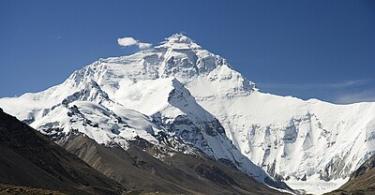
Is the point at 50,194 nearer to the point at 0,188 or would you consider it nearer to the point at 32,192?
the point at 32,192

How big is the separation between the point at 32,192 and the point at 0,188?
515 inches

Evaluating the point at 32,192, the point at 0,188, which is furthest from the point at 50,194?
the point at 0,188

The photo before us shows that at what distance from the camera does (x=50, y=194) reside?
178 meters

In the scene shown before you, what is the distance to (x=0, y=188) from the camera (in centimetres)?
19038

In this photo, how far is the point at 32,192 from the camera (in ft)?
595

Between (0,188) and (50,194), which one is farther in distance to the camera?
(0,188)

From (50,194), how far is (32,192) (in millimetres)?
5396

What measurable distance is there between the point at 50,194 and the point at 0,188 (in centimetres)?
1839
